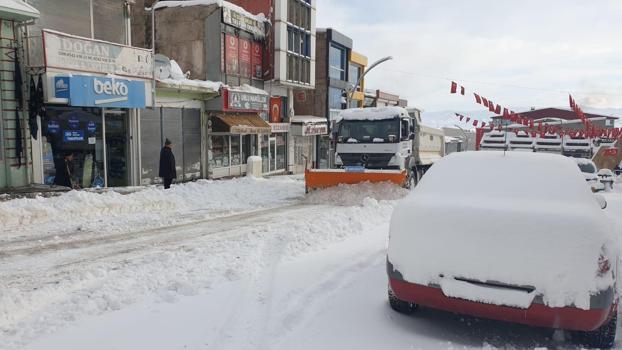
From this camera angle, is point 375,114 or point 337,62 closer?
point 375,114

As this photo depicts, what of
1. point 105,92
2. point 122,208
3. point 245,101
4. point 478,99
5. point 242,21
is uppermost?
point 242,21

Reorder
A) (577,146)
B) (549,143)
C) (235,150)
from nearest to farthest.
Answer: (235,150)
(549,143)
(577,146)

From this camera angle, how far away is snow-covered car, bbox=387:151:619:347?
3.78 metres

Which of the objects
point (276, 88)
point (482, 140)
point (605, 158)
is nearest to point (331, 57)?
point (276, 88)

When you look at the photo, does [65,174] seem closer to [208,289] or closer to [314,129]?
[208,289]

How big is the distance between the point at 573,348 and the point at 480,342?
76 centimetres

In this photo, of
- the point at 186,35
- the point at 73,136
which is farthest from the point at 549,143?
the point at 73,136

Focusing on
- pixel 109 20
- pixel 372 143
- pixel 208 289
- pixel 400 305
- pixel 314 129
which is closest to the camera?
pixel 400 305

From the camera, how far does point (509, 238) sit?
12.9 ft

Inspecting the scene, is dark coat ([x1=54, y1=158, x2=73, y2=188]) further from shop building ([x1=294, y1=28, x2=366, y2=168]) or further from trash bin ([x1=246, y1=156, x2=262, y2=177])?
shop building ([x1=294, y1=28, x2=366, y2=168])

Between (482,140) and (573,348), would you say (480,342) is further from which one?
(482,140)

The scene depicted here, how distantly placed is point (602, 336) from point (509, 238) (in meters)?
1.17

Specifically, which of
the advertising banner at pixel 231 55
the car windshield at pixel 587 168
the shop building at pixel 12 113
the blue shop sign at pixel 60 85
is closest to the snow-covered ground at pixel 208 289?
the shop building at pixel 12 113

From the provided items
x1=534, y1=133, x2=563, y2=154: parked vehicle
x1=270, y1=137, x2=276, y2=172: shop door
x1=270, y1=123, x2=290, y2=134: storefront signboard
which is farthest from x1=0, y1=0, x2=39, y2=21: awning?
x1=534, y1=133, x2=563, y2=154: parked vehicle
